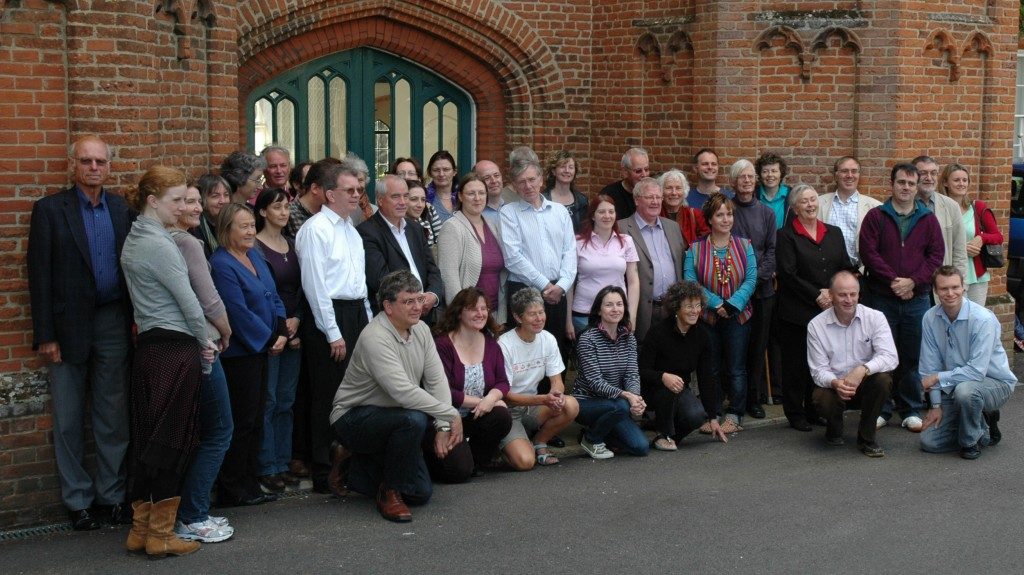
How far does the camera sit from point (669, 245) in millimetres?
9828

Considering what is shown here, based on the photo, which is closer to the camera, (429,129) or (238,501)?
(238,501)

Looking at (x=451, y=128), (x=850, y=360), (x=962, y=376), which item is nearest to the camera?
(x=962, y=376)

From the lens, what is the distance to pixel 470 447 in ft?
27.5

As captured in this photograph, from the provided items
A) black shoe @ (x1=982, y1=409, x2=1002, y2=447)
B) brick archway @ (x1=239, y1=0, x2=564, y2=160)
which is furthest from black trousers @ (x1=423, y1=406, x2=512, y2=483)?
brick archway @ (x1=239, y1=0, x2=564, y2=160)

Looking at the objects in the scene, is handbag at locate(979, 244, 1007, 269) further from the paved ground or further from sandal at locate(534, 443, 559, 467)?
sandal at locate(534, 443, 559, 467)

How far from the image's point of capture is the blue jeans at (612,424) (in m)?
8.78

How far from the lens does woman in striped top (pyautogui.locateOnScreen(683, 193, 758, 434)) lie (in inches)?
379

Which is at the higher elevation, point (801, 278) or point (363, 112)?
point (363, 112)

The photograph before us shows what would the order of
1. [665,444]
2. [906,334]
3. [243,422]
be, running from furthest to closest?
[906,334], [665,444], [243,422]

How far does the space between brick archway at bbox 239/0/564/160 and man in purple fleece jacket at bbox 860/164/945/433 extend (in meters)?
3.63

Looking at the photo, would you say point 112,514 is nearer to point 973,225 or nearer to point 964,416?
point 964,416

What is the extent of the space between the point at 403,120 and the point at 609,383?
4.30 metres

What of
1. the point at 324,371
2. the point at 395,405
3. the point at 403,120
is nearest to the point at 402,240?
the point at 324,371

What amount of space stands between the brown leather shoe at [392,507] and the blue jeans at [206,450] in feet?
3.32
